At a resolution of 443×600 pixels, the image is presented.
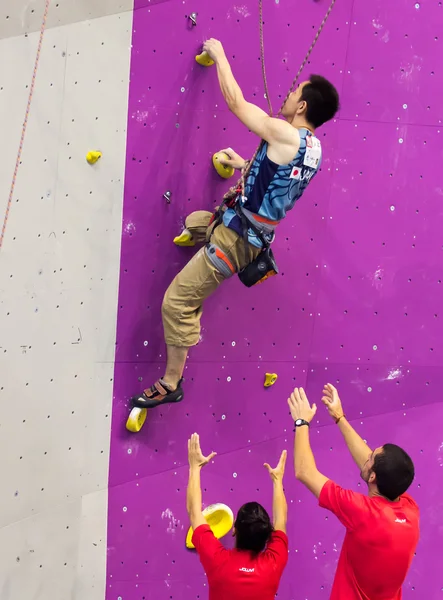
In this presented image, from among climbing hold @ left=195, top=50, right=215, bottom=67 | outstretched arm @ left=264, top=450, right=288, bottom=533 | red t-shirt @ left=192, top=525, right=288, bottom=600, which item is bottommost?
red t-shirt @ left=192, top=525, right=288, bottom=600

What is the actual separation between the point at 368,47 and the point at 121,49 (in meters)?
1.11

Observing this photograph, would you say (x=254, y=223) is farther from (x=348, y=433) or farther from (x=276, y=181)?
(x=348, y=433)

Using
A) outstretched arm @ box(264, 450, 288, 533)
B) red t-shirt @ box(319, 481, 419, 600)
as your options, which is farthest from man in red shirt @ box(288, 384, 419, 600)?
outstretched arm @ box(264, 450, 288, 533)

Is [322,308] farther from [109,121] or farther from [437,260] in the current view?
[109,121]

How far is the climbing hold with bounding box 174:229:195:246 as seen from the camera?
9.79ft

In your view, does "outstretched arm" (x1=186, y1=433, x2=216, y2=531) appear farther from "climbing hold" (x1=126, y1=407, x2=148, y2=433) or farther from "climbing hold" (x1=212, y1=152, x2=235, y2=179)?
"climbing hold" (x1=212, y1=152, x2=235, y2=179)

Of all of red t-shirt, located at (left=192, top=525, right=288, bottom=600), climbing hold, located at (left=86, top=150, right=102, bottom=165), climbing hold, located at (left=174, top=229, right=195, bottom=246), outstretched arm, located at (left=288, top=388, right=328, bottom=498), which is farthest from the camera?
climbing hold, located at (left=174, top=229, right=195, bottom=246)

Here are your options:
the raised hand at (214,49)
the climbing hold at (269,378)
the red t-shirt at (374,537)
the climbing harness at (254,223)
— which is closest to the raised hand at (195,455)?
the red t-shirt at (374,537)

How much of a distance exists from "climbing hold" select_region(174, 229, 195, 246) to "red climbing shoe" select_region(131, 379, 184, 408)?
1.89 feet

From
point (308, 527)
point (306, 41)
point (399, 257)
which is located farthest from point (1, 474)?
point (306, 41)

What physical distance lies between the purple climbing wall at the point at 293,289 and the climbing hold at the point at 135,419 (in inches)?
2.4

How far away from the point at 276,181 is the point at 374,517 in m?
1.17

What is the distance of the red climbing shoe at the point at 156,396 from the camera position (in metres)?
2.99

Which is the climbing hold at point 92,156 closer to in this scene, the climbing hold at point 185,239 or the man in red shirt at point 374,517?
the climbing hold at point 185,239
